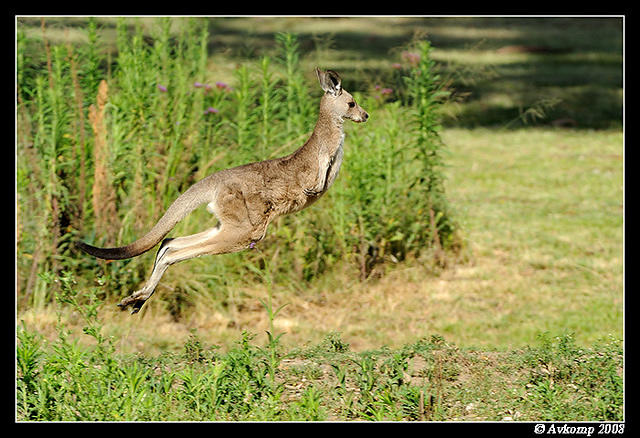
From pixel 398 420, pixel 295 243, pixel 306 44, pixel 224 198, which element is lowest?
pixel 398 420

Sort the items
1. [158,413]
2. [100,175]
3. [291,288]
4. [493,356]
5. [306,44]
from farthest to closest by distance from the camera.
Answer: [306,44] < [291,288] < [100,175] < [493,356] < [158,413]

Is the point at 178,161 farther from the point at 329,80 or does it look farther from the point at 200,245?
the point at 329,80

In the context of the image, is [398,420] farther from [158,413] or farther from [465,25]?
[465,25]

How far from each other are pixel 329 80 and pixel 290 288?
3302 millimetres

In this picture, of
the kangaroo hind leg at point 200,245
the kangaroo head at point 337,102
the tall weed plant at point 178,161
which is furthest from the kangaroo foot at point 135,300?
the tall weed plant at point 178,161

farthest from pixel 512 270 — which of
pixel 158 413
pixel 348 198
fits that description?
pixel 158 413

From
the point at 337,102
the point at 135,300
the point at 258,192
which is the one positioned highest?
the point at 337,102

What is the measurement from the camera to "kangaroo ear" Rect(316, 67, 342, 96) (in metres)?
5.72

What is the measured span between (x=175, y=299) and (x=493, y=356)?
3.00 meters

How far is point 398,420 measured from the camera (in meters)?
5.67

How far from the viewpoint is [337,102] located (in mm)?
5828

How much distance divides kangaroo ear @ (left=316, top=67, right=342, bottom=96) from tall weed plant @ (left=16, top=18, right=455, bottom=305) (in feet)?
7.74

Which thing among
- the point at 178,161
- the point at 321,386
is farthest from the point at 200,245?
the point at 178,161

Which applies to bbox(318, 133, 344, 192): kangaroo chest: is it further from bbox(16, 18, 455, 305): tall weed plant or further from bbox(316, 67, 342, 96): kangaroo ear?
bbox(16, 18, 455, 305): tall weed plant
